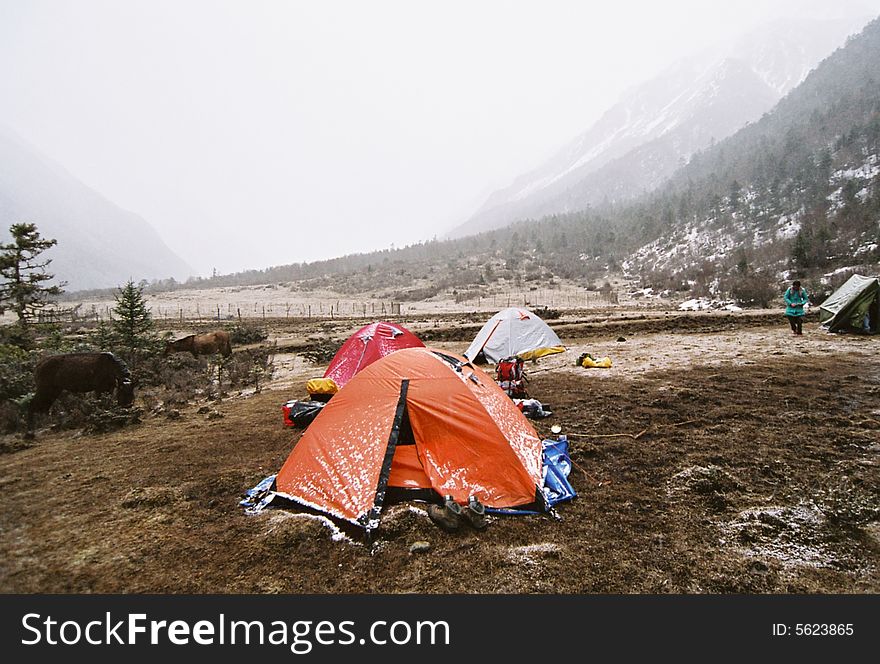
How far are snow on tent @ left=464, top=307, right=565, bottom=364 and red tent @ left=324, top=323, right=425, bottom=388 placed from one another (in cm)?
384

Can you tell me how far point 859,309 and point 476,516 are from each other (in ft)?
54.4

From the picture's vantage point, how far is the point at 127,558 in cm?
349

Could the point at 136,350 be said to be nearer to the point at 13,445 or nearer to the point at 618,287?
the point at 13,445

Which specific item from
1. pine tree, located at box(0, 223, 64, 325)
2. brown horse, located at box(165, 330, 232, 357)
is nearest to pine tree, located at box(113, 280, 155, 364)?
brown horse, located at box(165, 330, 232, 357)

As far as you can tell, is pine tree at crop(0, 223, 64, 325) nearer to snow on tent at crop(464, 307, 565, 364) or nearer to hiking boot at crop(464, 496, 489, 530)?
snow on tent at crop(464, 307, 565, 364)

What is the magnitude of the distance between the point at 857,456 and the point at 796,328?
11477 mm

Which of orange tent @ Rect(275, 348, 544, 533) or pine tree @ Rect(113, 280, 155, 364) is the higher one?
pine tree @ Rect(113, 280, 155, 364)

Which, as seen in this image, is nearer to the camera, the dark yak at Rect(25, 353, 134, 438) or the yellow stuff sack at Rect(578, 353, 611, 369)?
the dark yak at Rect(25, 353, 134, 438)

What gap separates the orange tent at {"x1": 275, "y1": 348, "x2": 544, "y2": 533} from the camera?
414 cm

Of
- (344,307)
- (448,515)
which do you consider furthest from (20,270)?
(344,307)

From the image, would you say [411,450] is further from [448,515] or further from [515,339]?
[515,339]

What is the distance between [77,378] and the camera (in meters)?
7.76

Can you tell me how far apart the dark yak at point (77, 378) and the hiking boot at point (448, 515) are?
25.4 feet

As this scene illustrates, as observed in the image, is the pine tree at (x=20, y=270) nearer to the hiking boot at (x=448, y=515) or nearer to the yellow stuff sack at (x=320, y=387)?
the yellow stuff sack at (x=320, y=387)
